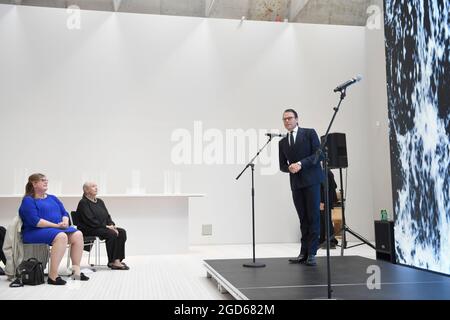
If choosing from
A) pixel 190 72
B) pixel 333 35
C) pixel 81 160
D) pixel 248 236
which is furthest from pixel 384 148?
pixel 81 160

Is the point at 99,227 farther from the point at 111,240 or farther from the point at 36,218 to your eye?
the point at 36,218

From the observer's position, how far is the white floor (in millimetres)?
3553

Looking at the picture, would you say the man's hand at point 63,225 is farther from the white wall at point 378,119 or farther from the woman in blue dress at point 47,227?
the white wall at point 378,119

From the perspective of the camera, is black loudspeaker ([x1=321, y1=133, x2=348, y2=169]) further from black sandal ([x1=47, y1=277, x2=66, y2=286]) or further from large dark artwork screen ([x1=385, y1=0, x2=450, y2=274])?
black sandal ([x1=47, y1=277, x2=66, y2=286])

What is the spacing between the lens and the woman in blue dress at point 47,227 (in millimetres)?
4192

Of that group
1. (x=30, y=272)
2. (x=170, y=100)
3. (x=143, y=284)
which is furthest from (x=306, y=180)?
(x=170, y=100)

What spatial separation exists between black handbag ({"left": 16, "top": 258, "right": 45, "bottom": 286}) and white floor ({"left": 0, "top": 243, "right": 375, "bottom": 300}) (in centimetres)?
8

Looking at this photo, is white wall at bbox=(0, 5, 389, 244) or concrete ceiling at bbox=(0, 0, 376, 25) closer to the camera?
white wall at bbox=(0, 5, 389, 244)

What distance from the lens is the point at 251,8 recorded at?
828 cm

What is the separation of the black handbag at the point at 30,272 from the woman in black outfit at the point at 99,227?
988 mm

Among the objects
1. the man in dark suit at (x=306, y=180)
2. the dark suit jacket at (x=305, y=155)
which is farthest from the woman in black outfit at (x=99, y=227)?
the dark suit jacket at (x=305, y=155)

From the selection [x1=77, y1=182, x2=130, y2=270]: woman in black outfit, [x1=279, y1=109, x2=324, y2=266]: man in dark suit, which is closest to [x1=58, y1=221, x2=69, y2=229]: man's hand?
[x1=77, y1=182, x2=130, y2=270]: woman in black outfit

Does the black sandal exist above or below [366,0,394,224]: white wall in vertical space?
below

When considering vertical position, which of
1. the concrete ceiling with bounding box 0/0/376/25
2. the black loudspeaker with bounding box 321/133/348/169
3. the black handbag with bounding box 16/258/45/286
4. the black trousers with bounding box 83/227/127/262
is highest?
the concrete ceiling with bounding box 0/0/376/25
